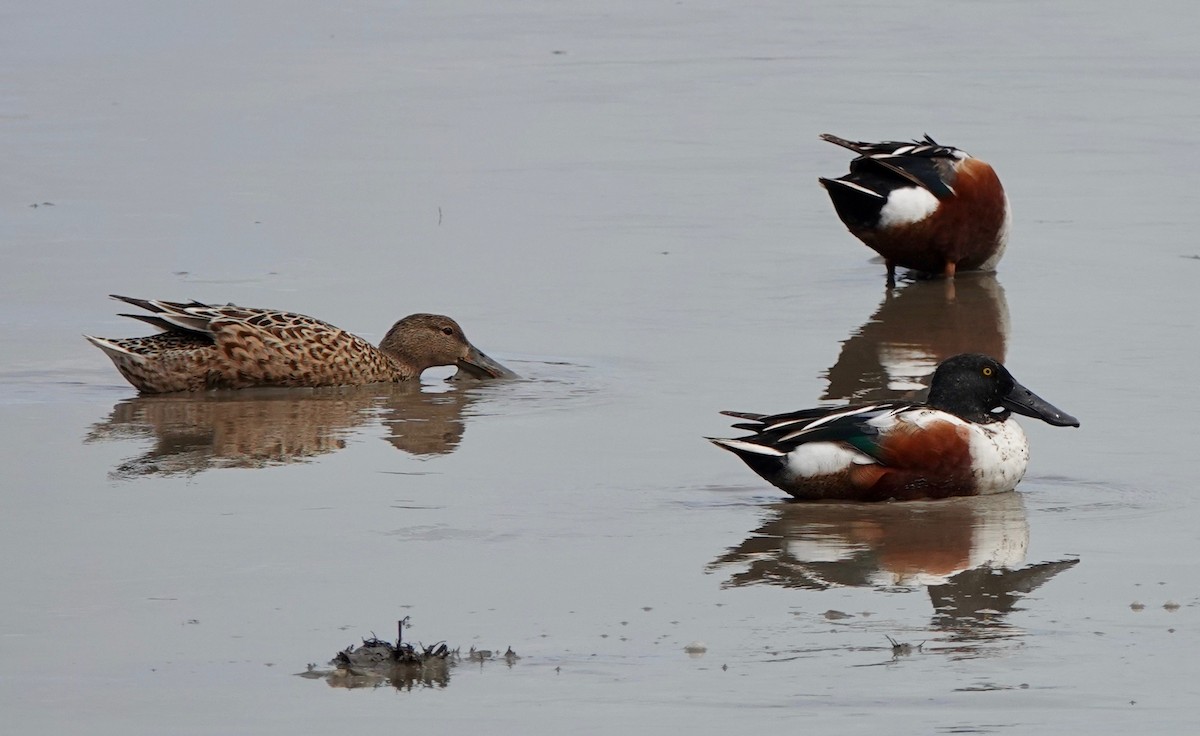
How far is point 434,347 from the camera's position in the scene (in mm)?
10242

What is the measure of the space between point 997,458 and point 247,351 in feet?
12.4

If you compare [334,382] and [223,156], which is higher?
[223,156]

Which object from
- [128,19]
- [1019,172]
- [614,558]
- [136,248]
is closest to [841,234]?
[1019,172]

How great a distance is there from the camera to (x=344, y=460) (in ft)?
27.8

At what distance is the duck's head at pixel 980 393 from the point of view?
807cm

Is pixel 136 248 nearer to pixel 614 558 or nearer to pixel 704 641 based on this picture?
pixel 614 558

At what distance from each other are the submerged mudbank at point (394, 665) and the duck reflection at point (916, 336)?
3.96 meters

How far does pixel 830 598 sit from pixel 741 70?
11.8 meters

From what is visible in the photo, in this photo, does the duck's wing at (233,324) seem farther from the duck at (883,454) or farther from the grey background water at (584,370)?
the duck at (883,454)

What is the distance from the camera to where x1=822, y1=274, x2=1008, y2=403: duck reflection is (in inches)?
387

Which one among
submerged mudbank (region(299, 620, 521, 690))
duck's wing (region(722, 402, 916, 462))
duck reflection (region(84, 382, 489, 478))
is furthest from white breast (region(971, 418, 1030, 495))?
submerged mudbank (region(299, 620, 521, 690))

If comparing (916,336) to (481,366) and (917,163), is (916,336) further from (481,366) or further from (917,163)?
(481,366)

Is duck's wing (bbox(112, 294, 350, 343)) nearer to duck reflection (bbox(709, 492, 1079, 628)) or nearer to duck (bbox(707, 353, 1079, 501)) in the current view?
duck (bbox(707, 353, 1079, 501))

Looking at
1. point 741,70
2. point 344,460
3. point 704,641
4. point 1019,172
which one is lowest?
point 704,641
